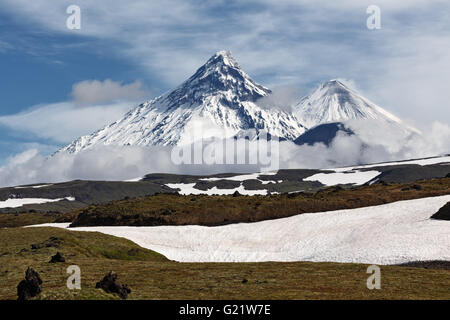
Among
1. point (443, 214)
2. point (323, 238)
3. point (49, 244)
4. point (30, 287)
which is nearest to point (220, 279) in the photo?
point (30, 287)

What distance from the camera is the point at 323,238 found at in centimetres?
8700

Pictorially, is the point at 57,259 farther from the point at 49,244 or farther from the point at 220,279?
the point at 220,279

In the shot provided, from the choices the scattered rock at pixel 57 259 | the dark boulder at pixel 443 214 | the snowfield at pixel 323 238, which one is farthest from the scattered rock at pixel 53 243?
the dark boulder at pixel 443 214

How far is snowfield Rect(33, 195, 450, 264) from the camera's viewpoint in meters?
71.8

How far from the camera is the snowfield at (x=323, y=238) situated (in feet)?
236

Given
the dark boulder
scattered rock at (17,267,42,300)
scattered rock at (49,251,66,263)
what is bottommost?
scattered rock at (49,251,66,263)

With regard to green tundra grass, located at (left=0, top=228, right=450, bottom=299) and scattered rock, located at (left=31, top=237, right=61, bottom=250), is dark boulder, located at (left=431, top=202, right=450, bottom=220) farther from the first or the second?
Result: scattered rock, located at (left=31, top=237, right=61, bottom=250)

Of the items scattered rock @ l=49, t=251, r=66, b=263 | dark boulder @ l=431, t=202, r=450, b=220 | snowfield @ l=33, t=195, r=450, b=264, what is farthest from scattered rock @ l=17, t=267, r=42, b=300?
dark boulder @ l=431, t=202, r=450, b=220

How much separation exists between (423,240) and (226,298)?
39.3 meters

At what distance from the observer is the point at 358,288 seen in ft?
155

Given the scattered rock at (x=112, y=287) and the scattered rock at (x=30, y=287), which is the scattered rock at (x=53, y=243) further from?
the scattered rock at (x=112, y=287)

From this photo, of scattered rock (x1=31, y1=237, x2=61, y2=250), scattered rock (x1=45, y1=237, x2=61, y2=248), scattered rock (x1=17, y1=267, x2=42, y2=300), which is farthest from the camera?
scattered rock (x1=45, y1=237, x2=61, y2=248)

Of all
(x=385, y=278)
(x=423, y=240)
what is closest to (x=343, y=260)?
(x=423, y=240)

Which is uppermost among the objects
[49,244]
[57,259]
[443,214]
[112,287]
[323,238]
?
[443,214]
